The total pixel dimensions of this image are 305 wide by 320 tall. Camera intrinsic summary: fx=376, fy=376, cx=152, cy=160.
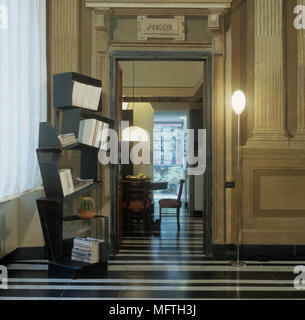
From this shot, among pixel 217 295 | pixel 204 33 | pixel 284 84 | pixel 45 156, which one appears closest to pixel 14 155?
pixel 45 156

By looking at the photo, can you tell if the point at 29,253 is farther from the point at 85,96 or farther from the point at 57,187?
the point at 85,96

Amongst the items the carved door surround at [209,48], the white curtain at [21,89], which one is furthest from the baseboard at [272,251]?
the white curtain at [21,89]

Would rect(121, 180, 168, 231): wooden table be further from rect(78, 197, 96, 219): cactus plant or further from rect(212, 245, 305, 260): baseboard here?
rect(78, 197, 96, 219): cactus plant

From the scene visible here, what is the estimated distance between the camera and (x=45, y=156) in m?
3.91

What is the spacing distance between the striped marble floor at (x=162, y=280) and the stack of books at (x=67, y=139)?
1406 mm

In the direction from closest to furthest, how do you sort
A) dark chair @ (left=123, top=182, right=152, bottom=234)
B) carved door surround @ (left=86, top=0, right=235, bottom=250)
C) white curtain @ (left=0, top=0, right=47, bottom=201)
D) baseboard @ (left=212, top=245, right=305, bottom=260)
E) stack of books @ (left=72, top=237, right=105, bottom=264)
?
1. white curtain @ (left=0, top=0, right=47, bottom=201)
2. stack of books @ (left=72, top=237, right=105, bottom=264)
3. carved door surround @ (left=86, top=0, right=235, bottom=250)
4. baseboard @ (left=212, top=245, right=305, bottom=260)
5. dark chair @ (left=123, top=182, right=152, bottom=234)

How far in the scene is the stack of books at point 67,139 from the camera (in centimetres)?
380

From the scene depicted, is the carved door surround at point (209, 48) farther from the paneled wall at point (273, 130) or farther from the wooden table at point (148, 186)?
the wooden table at point (148, 186)

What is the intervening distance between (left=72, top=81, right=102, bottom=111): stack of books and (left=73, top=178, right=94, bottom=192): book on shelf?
0.84 meters

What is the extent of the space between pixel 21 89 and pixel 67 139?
0.83 metres

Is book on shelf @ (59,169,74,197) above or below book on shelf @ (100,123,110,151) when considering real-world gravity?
below

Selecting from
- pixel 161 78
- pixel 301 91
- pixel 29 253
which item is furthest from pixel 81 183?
pixel 161 78

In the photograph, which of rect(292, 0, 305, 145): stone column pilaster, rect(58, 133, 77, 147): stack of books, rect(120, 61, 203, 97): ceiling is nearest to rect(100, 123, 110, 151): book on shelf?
rect(58, 133, 77, 147): stack of books

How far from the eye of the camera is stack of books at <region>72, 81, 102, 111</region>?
161 inches
